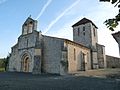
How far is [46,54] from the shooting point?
96.2 ft

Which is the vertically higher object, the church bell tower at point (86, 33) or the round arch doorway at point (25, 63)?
the church bell tower at point (86, 33)

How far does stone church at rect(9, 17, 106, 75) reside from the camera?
27.5m

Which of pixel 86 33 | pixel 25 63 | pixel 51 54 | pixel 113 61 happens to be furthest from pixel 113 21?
pixel 113 61

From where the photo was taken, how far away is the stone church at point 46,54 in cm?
2755

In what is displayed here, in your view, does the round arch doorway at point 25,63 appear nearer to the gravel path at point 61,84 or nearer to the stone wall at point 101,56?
the gravel path at point 61,84

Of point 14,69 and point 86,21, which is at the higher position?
point 86,21

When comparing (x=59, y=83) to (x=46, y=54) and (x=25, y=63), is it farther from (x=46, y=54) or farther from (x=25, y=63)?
(x=25, y=63)

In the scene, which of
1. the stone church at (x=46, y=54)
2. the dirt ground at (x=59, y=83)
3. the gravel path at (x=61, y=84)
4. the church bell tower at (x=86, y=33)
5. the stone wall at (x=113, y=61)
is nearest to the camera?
the gravel path at (x=61, y=84)

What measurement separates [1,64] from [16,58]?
20.9 metres

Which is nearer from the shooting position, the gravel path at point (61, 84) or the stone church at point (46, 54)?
the gravel path at point (61, 84)

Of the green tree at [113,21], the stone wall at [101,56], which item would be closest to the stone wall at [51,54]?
the stone wall at [101,56]

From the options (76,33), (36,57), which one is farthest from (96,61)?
(36,57)

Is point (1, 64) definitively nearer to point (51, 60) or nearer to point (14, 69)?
point (14, 69)

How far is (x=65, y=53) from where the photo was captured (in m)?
27.0
